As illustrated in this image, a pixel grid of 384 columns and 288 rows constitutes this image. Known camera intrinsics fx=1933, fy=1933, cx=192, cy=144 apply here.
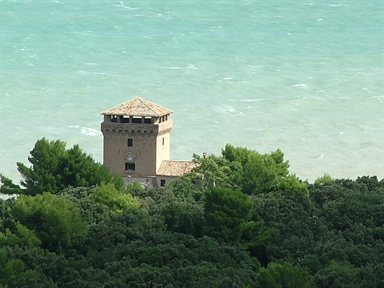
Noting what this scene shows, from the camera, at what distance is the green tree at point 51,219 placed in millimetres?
71500

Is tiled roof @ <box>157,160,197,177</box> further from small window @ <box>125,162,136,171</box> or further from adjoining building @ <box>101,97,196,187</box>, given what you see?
small window @ <box>125,162,136,171</box>

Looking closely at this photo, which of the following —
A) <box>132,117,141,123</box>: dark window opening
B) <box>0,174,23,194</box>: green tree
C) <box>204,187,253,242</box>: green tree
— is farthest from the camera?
<box>132,117,141,123</box>: dark window opening

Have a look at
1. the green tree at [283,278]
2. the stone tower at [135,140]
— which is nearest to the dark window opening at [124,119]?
the stone tower at [135,140]

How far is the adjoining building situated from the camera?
3356 inches

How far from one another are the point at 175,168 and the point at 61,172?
5.38m

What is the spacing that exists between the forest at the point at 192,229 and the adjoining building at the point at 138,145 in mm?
2475

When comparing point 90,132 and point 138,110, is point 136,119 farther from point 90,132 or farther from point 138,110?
point 90,132

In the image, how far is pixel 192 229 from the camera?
74.4m

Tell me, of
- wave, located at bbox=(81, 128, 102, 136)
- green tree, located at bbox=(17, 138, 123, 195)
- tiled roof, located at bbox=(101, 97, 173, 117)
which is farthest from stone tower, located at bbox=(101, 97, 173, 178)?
wave, located at bbox=(81, 128, 102, 136)

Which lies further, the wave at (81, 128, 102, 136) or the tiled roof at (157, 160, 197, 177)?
the wave at (81, 128, 102, 136)

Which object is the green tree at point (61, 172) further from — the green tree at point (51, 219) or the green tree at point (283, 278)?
the green tree at point (283, 278)

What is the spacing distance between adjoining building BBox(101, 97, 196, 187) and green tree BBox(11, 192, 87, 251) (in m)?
12.0

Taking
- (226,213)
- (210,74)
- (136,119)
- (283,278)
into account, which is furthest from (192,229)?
(210,74)

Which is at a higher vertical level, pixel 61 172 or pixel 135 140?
pixel 135 140
